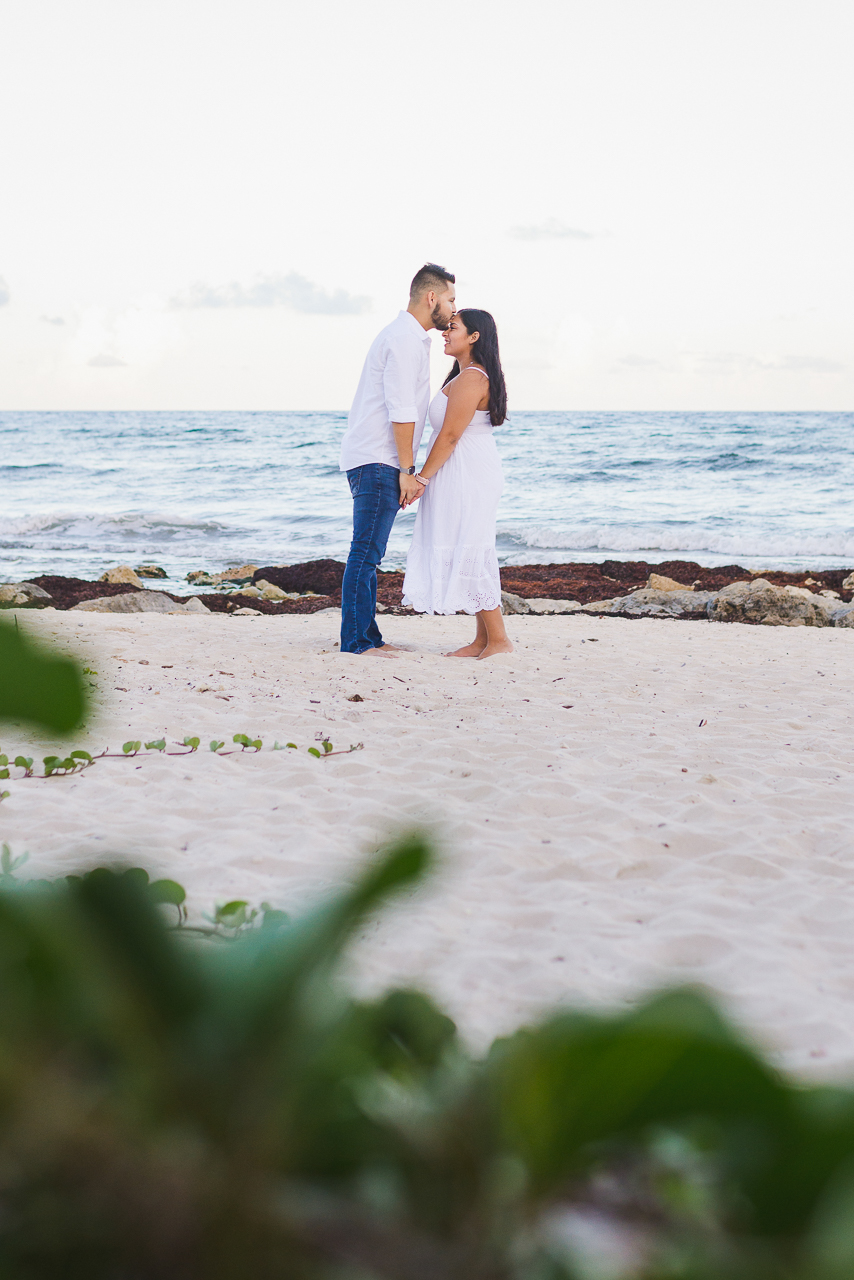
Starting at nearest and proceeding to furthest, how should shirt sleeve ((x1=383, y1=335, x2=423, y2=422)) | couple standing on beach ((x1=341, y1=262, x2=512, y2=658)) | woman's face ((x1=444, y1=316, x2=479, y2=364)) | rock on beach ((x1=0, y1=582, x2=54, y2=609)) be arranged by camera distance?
1. shirt sleeve ((x1=383, y1=335, x2=423, y2=422))
2. couple standing on beach ((x1=341, y1=262, x2=512, y2=658))
3. woman's face ((x1=444, y1=316, x2=479, y2=364))
4. rock on beach ((x1=0, y1=582, x2=54, y2=609))

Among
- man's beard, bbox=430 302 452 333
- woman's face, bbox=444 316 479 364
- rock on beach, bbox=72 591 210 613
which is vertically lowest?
rock on beach, bbox=72 591 210 613

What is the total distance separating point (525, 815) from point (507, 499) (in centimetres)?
1946

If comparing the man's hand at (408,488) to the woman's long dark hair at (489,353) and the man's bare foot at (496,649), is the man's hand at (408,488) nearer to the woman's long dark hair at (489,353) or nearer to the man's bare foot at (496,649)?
the woman's long dark hair at (489,353)

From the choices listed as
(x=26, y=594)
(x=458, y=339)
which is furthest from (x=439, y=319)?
(x=26, y=594)

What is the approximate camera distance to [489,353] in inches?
221

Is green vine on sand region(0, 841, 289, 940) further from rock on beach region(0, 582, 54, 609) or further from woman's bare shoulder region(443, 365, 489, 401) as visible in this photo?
rock on beach region(0, 582, 54, 609)

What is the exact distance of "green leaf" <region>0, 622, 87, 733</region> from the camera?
0.64 ft

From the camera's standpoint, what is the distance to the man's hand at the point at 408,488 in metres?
5.58

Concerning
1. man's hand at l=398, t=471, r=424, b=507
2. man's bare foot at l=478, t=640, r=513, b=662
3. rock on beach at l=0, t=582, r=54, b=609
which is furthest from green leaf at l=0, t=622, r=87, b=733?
rock on beach at l=0, t=582, r=54, b=609

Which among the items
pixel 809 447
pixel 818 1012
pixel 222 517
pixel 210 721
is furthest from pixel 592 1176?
pixel 809 447

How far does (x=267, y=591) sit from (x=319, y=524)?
25.2ft

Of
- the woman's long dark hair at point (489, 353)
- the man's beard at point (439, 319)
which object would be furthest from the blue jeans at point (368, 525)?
the man's beard at point (439, 319)

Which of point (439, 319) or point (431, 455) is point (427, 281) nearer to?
point (439, 319)

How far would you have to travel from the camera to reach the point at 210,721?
423cm
